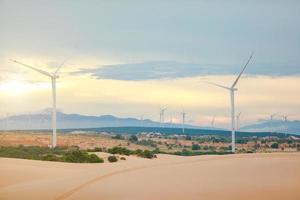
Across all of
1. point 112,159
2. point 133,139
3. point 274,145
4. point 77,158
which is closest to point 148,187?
point 77,158

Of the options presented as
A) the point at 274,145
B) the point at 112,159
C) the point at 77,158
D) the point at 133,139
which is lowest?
the point at 112,159

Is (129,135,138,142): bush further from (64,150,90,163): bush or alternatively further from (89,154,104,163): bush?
(89,154,104,163): bush

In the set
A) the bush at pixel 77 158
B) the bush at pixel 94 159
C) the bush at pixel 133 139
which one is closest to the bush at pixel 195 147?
the bush at pixel 133 139

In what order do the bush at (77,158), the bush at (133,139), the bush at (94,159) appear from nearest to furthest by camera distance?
the bush at (94,159)
the bush at (77,158)
the bush at (133,139)

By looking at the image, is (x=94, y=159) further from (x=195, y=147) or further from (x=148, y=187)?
(x=195, y=147)

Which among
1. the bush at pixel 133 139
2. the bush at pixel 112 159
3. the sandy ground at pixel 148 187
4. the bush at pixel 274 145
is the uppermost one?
the bush at pixel 133 139

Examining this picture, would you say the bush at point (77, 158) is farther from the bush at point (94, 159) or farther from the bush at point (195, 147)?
the bush at point (195, 147)

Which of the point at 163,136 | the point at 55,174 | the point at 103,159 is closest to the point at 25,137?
the point at 163,136

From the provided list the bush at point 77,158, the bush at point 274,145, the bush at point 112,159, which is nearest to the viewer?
the bush at point 77,158

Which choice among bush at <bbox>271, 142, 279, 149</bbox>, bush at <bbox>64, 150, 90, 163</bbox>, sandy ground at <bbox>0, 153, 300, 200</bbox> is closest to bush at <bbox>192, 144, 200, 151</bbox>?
bush at <bbox>271, 142, 279, 149</bbox>

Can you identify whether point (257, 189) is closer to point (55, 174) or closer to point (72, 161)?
point (55, 174)

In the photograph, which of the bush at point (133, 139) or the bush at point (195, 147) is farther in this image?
the bush at point (133, 139)

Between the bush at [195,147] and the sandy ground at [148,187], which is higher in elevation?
the bush at [195,147]

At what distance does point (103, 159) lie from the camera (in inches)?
1781
